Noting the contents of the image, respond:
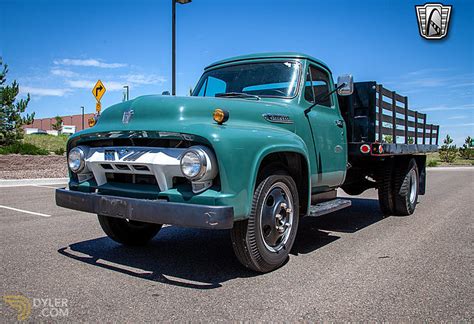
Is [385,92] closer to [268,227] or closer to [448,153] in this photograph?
[268,227]

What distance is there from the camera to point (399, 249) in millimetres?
4949

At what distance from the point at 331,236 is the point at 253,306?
2767mm

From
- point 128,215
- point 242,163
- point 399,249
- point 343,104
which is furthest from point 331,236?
point 128,215

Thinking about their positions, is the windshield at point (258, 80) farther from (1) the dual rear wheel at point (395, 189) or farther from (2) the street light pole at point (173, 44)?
(2) the street light pole at point (173, 44)

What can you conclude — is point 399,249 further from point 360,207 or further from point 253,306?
point 360,207

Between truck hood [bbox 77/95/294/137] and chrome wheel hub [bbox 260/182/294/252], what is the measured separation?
2.09ft

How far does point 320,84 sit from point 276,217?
220 cm

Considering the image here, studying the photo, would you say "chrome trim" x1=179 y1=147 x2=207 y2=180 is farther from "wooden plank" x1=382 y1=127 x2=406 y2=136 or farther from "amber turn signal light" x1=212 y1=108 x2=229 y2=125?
"wooden plank" x1=382 y1=127 x2=406 y2=136

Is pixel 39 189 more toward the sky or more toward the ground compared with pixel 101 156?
more toward the ground

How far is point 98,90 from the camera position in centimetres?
1301

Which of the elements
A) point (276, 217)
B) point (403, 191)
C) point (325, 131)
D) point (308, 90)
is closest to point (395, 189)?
point (403, 191)

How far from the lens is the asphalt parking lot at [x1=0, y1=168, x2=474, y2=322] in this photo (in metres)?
3.04

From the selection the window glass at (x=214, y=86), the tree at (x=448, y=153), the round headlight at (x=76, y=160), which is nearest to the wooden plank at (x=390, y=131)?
the window glass at (x=214, y=86)

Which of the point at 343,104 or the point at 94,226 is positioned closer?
the point at 94,226
